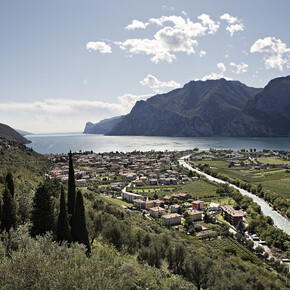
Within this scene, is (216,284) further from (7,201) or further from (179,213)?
(179,213)

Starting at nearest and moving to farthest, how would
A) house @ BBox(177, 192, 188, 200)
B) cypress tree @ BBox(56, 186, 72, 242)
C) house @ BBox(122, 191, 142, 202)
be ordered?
cypress tree @ BBox(56, 186, 72, 242)
house @ BBox(177, 192, 188, 200)
house @ BBox(122, 191, 142, 202)

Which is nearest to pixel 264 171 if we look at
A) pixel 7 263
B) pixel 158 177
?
pixel 158 177

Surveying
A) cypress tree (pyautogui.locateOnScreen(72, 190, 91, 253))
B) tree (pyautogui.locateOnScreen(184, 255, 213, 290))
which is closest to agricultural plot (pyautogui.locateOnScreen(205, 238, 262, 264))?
tree (pyautogui.locateOnScreen(184, 255, 213, 290))

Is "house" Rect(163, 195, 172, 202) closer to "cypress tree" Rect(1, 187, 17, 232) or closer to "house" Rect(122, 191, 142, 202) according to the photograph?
"house" Rect(122, 191, 142, 202)

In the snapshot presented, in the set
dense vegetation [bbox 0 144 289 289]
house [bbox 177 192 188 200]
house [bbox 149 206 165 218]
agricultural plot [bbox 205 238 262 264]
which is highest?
dense vegetation [bbox 0 144 289 289]

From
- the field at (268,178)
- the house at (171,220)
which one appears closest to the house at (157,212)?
the house at (171,220)

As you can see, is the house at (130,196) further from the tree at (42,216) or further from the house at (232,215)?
the tree at (42,216)

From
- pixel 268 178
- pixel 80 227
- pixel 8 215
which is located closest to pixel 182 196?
pixel 268 178
